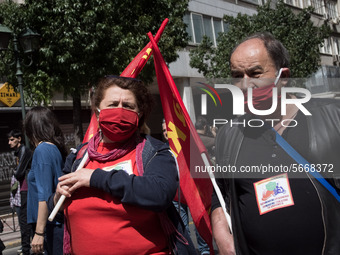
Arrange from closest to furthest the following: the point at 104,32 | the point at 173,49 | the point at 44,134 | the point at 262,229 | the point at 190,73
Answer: the point at 262,229, the point at 44,134, the point at 104,32, the point at 173,49, the point at 190,73

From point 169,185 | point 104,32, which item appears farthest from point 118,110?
point 104,32

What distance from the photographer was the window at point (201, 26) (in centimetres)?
2162

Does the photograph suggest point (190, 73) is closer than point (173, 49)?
No

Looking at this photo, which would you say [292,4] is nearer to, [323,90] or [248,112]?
[323,90]

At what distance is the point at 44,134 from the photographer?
3756 millimetres

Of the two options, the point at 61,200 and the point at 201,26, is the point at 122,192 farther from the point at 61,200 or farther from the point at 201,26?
the point at 201,26

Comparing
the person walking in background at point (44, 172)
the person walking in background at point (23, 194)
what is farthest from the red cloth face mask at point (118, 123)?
the person walking in background at point (23, 194)

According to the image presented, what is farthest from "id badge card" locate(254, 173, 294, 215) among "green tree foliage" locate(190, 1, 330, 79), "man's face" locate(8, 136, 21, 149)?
"green tree foliage" locate(190, 1, 330, 79)

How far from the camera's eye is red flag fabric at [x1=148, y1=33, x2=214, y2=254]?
3193 mm

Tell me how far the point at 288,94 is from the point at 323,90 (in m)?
30.7

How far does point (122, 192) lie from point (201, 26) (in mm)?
20948

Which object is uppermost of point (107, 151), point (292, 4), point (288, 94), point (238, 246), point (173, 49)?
point (292, 4)

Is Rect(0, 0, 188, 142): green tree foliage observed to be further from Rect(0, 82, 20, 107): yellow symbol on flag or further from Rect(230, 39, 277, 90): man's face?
Rect(230, 39, 277, 90): man's face

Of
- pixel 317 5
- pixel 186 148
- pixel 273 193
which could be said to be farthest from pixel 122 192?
pixel 317 5
